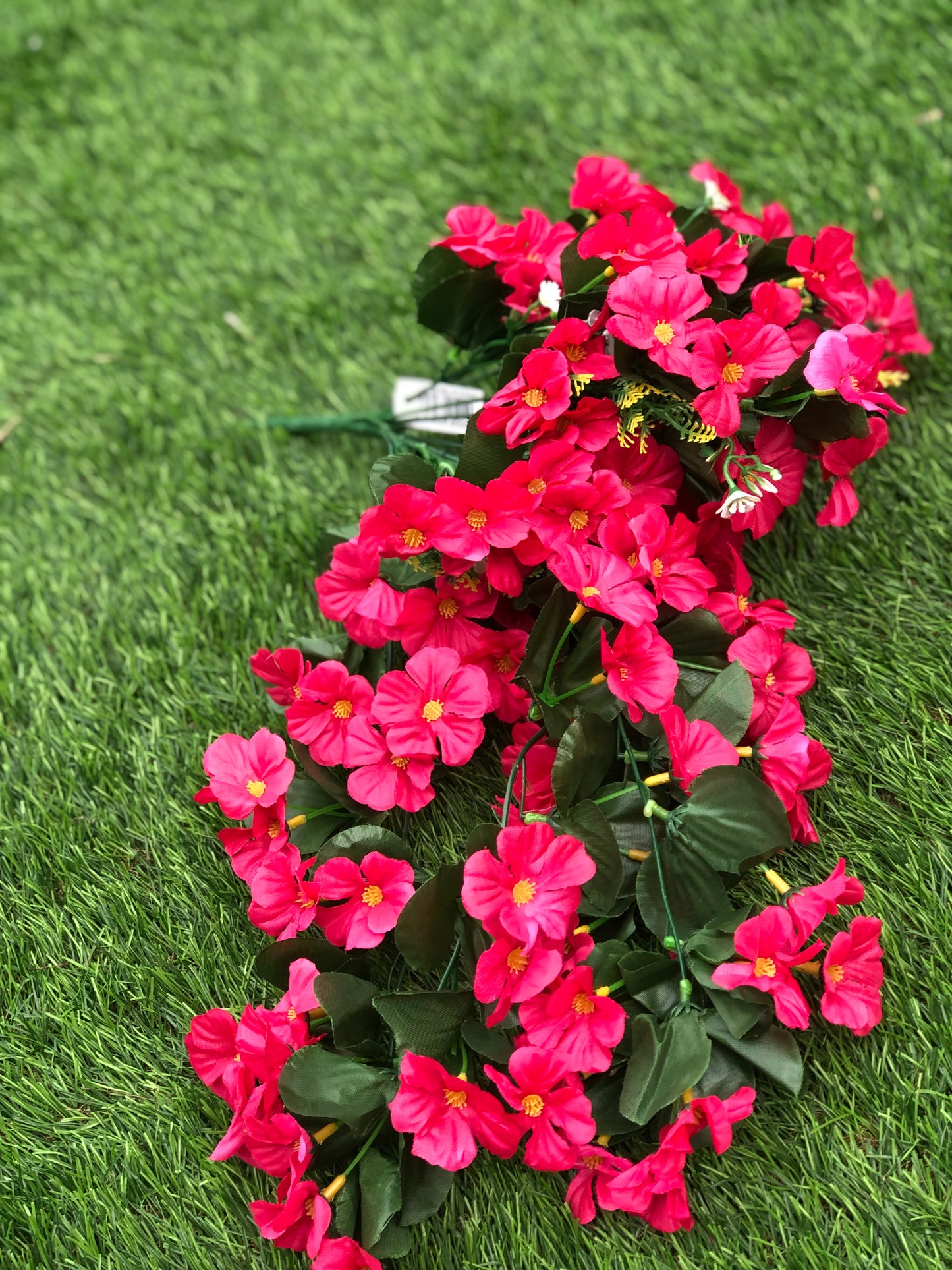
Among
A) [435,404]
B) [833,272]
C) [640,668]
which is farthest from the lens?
[435,404]

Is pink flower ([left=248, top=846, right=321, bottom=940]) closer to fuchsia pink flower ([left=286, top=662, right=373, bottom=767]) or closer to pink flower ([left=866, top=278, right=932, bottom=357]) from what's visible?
fuchsia pink flower ([left=286, top=662, right=373, bottom=767])

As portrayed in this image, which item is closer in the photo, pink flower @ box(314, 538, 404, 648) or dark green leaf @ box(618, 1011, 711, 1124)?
dark green leaf @ box(618, 1011, 711, 1124)

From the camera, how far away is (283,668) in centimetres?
124

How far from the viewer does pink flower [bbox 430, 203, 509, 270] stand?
131 centimetres

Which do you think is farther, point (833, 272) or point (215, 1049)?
point (833, 272)

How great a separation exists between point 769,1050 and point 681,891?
7.6 inches

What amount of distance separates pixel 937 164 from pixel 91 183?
5.61ft

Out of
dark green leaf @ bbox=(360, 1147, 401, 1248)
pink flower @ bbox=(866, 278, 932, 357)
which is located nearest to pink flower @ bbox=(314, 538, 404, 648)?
dark green leaf @ bbox=(360, 1147, 401, 1248)

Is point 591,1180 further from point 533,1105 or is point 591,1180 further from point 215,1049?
point 215,1049

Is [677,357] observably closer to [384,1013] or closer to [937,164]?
[384,1013]

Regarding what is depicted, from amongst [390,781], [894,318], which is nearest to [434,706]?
[390,781]

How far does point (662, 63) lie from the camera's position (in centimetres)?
205

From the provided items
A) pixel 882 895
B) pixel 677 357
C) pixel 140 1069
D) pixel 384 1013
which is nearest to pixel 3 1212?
pixel 140 1069

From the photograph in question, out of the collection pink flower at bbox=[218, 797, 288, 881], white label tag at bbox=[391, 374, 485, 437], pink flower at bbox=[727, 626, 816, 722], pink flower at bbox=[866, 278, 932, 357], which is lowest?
pink flower at bbox=[218, 797, 288, 881]
